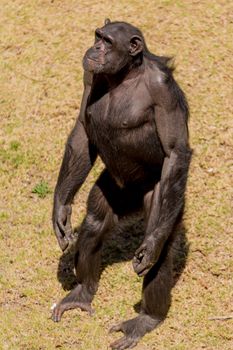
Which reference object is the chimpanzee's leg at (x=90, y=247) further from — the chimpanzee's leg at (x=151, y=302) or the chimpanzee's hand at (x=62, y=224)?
the chimpanzee's leg at (x=151, y=302)

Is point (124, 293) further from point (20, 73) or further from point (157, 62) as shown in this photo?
point (20, 73)

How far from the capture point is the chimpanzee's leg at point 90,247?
6738 millimetres

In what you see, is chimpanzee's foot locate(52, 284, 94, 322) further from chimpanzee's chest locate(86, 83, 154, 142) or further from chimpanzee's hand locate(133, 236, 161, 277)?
chimpanzee's chest locate(86, 83, 154, 142)

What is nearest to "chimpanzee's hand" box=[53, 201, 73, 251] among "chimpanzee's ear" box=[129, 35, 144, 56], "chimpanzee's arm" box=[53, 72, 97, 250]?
"chimpanzee's arm" box=[53, 72, 97, 250]

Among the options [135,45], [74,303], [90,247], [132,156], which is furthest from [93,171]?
[135,45]

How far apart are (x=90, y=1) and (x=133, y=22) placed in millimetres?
655

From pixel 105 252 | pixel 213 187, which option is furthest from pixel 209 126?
pixel 105 252

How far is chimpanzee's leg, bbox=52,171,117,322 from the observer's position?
674cm

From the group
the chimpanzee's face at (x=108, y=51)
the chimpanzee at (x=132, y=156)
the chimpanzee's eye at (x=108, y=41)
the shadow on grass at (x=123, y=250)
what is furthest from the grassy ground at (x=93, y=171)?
the chimpanzee's eye at (x=108, y=41)

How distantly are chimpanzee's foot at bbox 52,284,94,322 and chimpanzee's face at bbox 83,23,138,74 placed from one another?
1.92m

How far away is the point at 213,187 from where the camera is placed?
7914 millimetres

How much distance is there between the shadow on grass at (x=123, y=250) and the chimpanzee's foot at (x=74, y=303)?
7.2 inches

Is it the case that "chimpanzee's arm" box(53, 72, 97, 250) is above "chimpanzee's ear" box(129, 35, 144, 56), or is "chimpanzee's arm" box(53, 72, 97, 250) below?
below

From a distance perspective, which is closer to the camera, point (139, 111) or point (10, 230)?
point (139, 111)
